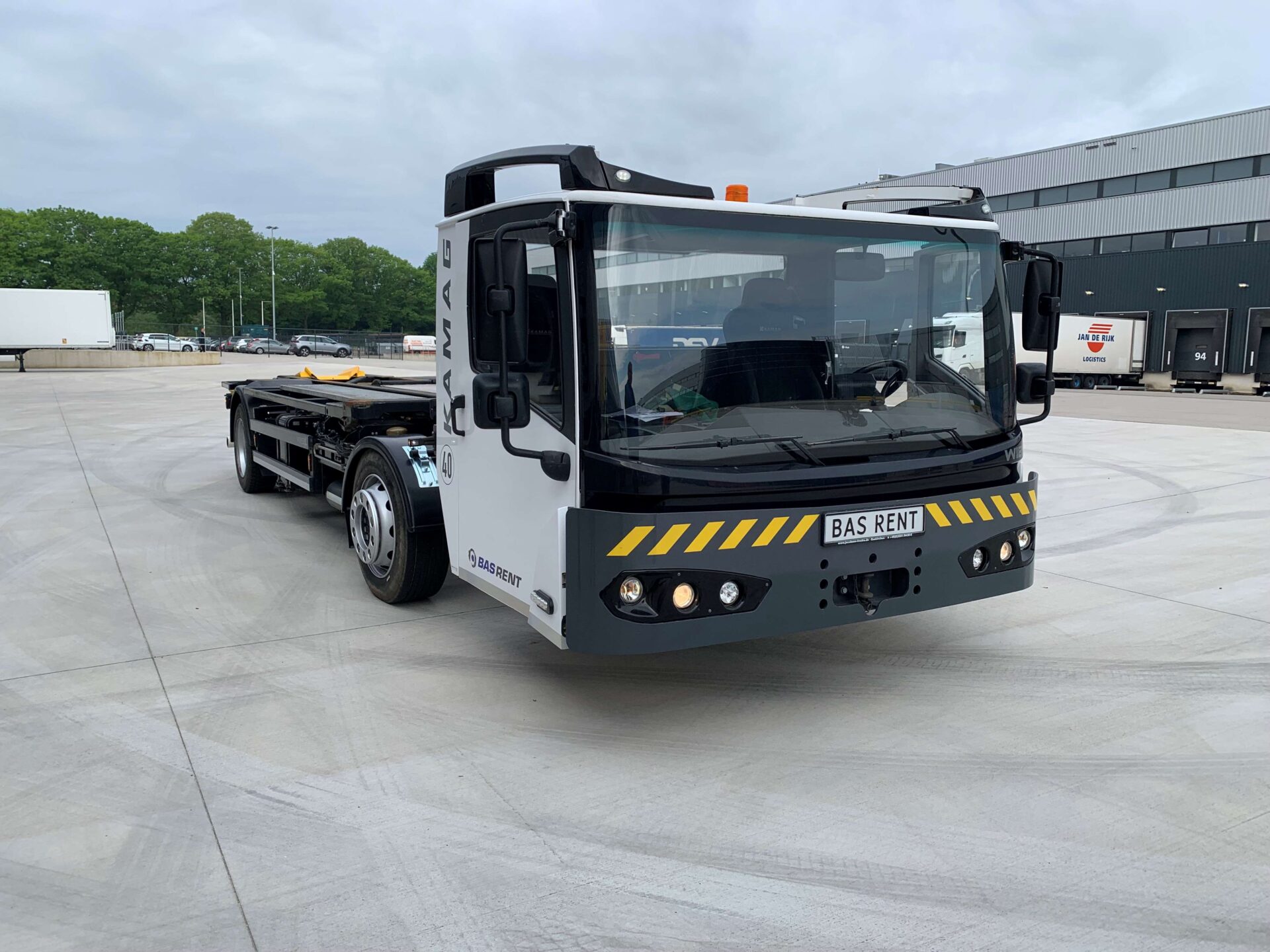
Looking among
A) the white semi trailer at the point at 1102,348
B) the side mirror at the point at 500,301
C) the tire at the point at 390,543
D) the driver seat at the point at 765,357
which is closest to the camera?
the side mirror at the point at 500,301

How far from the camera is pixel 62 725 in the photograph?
415 cm

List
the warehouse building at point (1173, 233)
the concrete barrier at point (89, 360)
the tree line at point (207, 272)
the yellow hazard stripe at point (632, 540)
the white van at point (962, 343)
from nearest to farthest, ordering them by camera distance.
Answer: the yellow hazard stripe at point (632, 540), the white van at point (962, 343), the warehouse building at point (1173, 233), the concrete barrier at point (89, 360), the tree line at point (207, 272)

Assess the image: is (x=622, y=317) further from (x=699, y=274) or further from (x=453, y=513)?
(x=453, y=513)

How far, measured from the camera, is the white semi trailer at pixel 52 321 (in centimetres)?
4016

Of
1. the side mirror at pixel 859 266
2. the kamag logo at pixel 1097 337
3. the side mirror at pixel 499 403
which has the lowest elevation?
the side mirror at pixel 499 403

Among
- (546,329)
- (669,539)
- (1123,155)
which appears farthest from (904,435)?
(1123,155)

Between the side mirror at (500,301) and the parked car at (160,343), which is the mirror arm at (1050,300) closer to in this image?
the side mirror at (500,301)

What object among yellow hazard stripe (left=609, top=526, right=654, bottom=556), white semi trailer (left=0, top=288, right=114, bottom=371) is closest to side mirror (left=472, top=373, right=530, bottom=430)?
yellow hazard stripe (left=609, top=526, right=654, bottom=556)

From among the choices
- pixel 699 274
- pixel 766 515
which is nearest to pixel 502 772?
pixel 766 515

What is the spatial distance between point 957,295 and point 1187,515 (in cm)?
595

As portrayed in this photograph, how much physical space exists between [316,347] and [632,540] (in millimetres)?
68479

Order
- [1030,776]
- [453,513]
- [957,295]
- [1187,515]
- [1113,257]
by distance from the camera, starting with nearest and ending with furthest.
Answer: [1030,776] < [957,295] < [453,513] < [1187,515] < [1113,257]

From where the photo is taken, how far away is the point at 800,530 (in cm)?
395

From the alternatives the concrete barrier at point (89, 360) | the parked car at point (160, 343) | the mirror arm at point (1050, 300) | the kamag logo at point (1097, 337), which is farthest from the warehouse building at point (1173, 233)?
the parked car at point (160, 343)
